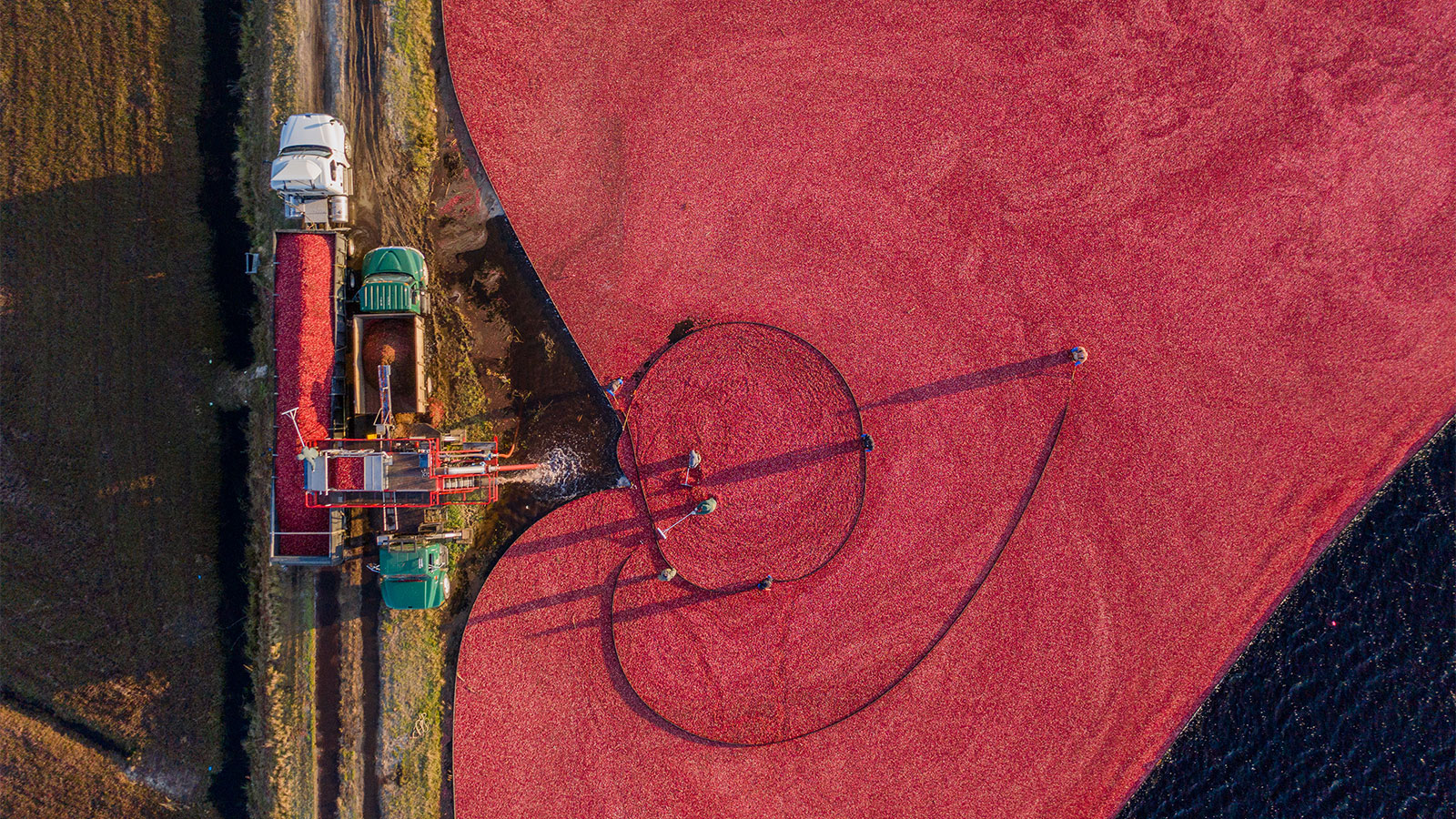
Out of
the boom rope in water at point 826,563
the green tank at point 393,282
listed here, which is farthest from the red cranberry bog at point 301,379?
the boom rope in water at point 826,563

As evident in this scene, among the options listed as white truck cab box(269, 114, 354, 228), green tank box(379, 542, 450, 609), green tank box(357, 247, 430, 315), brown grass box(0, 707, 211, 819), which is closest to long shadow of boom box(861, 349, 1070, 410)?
green tank box(379, 542, 450, 609)

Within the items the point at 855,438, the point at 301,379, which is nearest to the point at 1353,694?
the point at 855,438

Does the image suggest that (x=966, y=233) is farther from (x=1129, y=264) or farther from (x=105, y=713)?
(x=105, y=713)

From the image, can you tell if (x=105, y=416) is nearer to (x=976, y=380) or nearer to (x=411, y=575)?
(x=411, y=575)

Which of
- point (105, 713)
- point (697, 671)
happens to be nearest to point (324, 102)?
point (105, 713)

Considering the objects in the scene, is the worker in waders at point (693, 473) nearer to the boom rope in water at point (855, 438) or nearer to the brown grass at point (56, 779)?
the boom rope in water at point (855, 438)

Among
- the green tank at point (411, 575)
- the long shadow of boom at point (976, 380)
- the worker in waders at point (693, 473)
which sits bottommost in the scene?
the green tank at point (411, 575)
